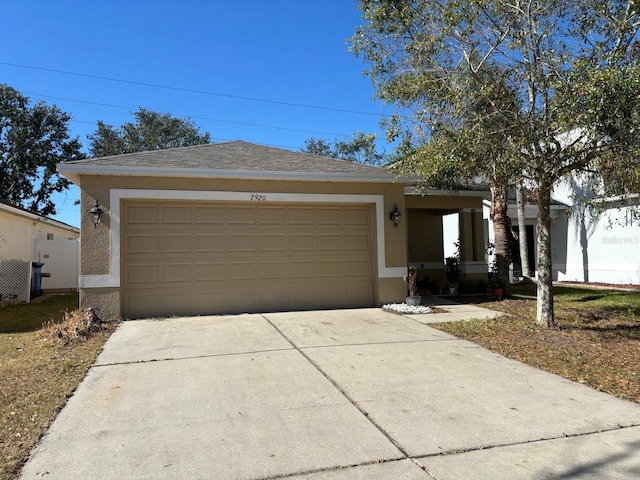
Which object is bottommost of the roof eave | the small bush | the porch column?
the small bush

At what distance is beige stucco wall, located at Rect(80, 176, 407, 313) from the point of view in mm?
9367

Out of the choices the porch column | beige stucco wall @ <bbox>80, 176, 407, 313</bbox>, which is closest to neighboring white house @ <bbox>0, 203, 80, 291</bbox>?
beige stucco wall @ <bbox>80, 176, 407, 313</bbox>

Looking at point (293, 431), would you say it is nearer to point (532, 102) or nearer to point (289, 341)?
point (289, 341)

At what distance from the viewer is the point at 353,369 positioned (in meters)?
5.88

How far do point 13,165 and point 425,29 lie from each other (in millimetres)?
30158

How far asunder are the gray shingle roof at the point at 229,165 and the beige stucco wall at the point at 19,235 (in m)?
6.61

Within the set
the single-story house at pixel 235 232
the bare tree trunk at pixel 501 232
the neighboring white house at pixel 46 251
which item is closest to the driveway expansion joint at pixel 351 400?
the single-story house at pixel 235 232

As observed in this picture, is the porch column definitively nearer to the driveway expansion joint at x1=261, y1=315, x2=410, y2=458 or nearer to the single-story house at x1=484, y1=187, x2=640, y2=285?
the single-story house at x1=484, y1=187, x2=640, y2=285

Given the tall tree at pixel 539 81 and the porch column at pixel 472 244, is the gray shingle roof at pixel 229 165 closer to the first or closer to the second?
the tall tree at pixel 539 81

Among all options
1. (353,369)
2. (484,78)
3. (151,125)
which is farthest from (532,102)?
(151,125)

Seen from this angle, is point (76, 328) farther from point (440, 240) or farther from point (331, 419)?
point (440, 240)

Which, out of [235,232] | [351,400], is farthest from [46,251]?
[351,400]

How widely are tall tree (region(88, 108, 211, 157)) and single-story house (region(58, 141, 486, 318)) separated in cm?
2303

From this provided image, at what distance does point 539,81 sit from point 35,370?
8.57m
